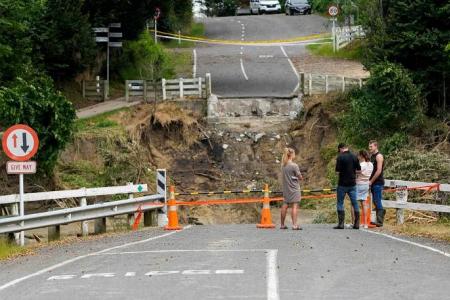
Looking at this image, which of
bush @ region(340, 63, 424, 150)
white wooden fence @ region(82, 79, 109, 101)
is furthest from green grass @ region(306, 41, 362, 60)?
bush @ region(340, 63, 424, 150)

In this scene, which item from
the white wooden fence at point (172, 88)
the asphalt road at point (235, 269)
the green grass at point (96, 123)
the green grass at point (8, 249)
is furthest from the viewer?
the white wooden fence at point (172, 88)

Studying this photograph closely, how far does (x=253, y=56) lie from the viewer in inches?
2275

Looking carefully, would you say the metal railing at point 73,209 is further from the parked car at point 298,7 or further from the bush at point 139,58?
the parked car at point 298,7

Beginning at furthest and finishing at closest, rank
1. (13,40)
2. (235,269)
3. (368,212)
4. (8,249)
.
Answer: (13,40)
(368,212)
(8,249)
(235,269)

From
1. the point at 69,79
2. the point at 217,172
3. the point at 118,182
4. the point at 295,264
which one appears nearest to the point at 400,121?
the point at 217,172

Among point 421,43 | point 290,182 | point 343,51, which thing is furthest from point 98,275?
point 343,51

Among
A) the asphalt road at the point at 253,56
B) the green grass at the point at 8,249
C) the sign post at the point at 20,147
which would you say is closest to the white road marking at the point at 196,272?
the green grass at the point at 8,249

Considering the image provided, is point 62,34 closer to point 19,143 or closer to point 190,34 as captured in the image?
point 19,143

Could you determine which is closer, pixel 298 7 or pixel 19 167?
pixel 19 167

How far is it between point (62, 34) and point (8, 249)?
1016 inches

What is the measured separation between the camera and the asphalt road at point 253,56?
157ft

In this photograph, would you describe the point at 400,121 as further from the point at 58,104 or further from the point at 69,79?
the point at 69,79

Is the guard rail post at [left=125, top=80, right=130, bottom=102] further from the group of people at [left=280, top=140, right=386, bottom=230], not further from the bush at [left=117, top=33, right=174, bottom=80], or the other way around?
the group of people at [left=280, top=140, right=386, bottom=230]

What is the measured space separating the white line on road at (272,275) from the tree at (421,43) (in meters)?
23.2
